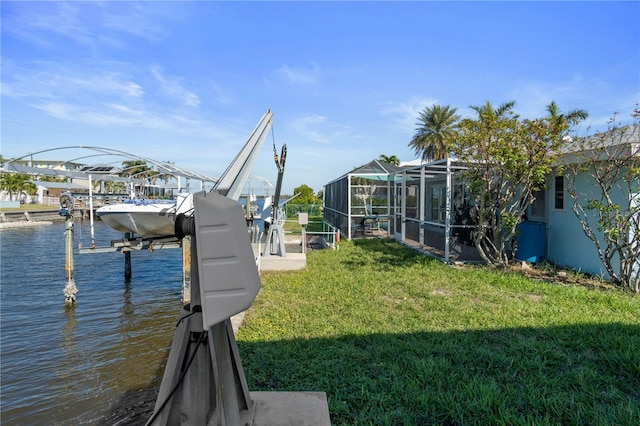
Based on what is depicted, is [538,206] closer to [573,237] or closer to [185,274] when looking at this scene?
[573,237]

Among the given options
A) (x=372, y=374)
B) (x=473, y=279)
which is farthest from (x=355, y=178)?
(x=372, y=374)

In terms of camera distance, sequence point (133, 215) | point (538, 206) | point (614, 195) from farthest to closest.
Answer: point (538, 206), point (133, 215), point (614, 195)

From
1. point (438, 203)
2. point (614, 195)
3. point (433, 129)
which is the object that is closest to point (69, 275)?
point (438, 203)

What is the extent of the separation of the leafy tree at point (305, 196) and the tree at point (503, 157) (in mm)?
36264

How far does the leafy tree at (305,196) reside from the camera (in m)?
47.8

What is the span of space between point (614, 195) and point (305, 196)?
43.0m

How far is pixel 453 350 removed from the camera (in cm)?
479

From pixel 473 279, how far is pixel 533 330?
3.13m

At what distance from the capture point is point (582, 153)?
26.8 ft

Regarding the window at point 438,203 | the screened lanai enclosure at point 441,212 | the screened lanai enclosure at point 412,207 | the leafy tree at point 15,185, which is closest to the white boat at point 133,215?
the screened lanai enclosure at point 441,212

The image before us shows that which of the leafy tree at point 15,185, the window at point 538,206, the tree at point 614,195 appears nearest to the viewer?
the tree at point 614,195

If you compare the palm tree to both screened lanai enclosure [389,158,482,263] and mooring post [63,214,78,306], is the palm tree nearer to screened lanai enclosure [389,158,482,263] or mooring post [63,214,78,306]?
screened lanai enclosure [389,158,482,263]

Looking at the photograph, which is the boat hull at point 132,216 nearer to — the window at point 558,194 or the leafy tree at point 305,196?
the window at point 558,194

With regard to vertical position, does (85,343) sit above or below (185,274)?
below
